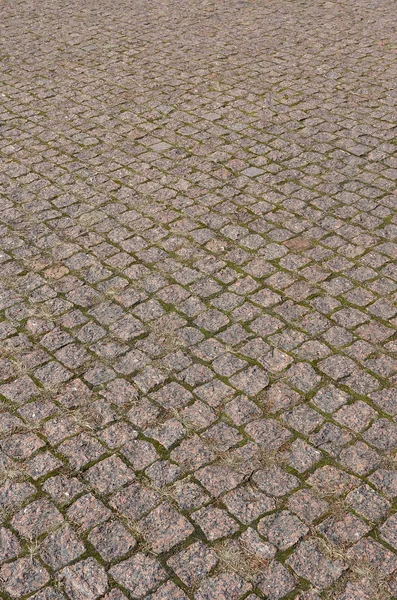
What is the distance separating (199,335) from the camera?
4.76 m

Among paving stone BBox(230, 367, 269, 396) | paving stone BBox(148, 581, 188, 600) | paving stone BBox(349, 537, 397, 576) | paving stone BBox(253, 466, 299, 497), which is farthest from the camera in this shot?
paving stone BBox(230, 367, 269, 396)

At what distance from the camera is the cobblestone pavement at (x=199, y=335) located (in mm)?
3445

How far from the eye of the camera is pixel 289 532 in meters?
3.51

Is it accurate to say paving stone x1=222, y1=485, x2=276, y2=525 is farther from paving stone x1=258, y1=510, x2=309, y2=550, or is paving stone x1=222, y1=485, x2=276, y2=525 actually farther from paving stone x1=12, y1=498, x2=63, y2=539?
paving stone x1=12, y1=498, x2=63, y2=539

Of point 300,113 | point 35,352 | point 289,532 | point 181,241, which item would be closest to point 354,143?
point 300,113

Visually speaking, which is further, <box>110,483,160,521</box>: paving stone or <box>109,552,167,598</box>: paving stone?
<box>110,483,160,521</box>: paving stone

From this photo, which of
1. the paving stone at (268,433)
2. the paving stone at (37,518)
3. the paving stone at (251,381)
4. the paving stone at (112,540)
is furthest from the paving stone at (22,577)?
the paving stone at (251,381)

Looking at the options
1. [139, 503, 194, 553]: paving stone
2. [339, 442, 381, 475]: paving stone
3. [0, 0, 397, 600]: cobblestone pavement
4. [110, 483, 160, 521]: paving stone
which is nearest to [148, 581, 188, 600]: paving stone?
[0, 0, 397, 600]: cobblestone pavement

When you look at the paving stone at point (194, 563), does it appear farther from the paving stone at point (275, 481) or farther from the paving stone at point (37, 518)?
the paving stone at point (37, 518)

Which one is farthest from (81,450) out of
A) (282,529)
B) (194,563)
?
(282,529)

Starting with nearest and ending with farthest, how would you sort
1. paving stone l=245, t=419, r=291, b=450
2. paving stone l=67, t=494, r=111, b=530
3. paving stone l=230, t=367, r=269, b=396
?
paving stone l=67, t=494, r=111, b=530 < paving stone l=245, t=419, r=291, b=450 < paving stone l=230, t=367, r=269, b=396

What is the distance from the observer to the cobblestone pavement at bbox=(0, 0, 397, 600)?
3445mm

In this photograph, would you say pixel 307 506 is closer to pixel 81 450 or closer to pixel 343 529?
pixel 343 529

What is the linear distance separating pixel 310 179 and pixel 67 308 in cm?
277
